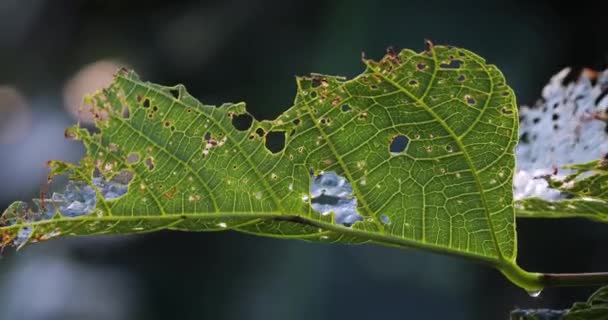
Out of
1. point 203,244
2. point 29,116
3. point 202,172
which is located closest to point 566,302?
A: point 203,244

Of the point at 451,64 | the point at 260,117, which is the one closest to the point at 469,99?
the point at 451,64

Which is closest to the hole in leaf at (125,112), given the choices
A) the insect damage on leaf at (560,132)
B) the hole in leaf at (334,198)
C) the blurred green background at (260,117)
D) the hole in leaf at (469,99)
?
the hole in leaf at (334,198)

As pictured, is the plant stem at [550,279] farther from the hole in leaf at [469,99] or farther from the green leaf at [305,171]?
the hole in leaf at [469,99]

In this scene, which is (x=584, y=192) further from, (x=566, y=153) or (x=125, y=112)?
(x=125, y=112)

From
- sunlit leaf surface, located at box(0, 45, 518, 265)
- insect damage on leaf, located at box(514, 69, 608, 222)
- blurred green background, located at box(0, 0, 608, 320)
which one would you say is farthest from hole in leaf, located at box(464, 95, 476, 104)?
blurred green background, located at box(0, 0, 608, 320)

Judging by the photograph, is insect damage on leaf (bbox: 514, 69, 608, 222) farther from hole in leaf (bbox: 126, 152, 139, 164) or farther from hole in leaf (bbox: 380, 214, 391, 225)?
hole in leaf (bbox: 126, 152, 139, 164)
